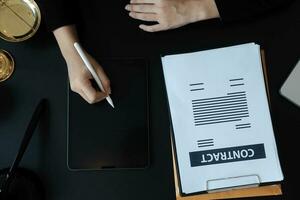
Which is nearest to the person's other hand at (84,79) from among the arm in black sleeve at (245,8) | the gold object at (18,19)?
the gold object at (18,19)

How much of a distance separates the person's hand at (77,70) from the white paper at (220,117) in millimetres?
130

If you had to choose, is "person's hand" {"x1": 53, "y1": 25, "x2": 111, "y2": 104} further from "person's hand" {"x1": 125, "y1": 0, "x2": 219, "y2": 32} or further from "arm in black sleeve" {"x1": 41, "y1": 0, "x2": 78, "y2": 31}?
"person's hand" {"x1": 125, "y1": 0, "x2": 219, "y2": 32}

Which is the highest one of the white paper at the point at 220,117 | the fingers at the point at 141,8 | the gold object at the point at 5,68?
the fingers at the point at 141,8

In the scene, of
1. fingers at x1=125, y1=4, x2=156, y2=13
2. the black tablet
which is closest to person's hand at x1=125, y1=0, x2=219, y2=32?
fingers at x1=125, y1=4, x2=156, y2=13

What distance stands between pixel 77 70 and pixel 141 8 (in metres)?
0.19

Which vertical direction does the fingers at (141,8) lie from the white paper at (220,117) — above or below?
above

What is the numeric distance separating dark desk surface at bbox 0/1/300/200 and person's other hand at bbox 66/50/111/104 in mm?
33

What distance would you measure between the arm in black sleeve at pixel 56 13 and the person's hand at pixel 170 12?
123mm

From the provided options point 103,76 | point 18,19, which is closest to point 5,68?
point 18,19

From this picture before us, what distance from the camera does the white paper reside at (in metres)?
0.67

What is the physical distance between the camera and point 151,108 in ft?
2.36

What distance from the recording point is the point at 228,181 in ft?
2.18

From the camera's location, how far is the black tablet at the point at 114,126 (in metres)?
0.69

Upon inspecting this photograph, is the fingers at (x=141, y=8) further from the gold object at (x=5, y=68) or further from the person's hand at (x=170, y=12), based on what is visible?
the gold object at (x=5, y=68)
